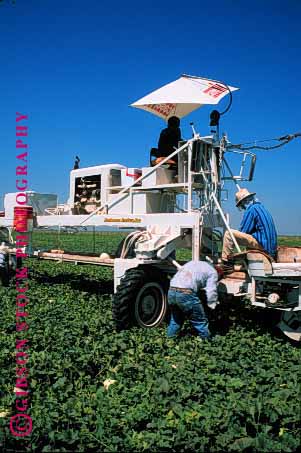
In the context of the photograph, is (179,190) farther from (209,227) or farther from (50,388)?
(50,388)

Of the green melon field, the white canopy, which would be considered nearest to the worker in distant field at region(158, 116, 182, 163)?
the white canopy

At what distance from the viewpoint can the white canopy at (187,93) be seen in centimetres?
870

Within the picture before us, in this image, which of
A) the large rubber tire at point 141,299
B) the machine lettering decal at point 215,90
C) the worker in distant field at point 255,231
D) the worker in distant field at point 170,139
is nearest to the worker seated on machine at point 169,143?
the worker in distant field at point 170,139

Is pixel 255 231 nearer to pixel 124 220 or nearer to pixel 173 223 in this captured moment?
pixel 173 223

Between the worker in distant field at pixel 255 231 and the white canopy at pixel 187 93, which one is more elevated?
the white canopy at pixel 187 93

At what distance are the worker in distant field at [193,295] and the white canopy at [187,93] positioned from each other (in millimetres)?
3235

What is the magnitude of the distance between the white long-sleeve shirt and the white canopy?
3206 mm

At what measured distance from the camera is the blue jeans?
727cm

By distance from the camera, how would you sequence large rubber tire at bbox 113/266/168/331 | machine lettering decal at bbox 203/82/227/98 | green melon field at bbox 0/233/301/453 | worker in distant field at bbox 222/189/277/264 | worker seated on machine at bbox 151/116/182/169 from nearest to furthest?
green melon field at bbox 0/233/301/453 → large rubber tire at bbox 113/266/168/331 → worker in distant field at bbox 222/189/277/264 → machine lettering decal at bbox 203/82/227/98 → worker seated on machine at bbox 151/116/182/169

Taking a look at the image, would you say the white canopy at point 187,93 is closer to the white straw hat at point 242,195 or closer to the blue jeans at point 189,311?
the white straw hat at point 242,195

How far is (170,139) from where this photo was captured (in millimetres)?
9289

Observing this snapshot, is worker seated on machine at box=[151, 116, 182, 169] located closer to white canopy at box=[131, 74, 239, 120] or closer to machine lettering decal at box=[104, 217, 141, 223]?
white canopy at box=[131, 74, 239, 120]

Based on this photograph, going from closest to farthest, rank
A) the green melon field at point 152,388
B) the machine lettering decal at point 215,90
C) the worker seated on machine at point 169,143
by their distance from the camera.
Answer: the green melon field at point 152,388, the machine lettering decal at point 215,90, the worker seated on machine at point 169,143

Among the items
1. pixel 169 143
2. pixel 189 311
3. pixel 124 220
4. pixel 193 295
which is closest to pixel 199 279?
pixel 193 295
